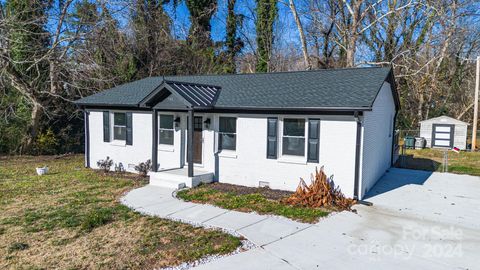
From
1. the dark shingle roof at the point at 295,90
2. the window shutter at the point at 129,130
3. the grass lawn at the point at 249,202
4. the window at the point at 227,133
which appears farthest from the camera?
the window shutter at the point at 129,130

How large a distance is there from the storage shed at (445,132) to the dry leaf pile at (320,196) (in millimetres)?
16445

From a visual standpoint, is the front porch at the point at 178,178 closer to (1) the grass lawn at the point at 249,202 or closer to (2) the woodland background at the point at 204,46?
(1) the grass lawn at the point at 249,202

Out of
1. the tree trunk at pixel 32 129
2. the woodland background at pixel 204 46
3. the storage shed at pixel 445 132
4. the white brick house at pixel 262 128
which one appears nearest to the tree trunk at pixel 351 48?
the woodland background at pixel 204 46

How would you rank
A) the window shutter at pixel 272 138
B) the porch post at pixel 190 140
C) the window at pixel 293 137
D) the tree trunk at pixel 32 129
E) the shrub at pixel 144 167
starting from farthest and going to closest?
the tree trunk at pixel 32 129 < the shrub at pixel 144 167 < the porch post at pixel 190 140 < the window shutter at pixel 272 138 < the window at pixel 293 137

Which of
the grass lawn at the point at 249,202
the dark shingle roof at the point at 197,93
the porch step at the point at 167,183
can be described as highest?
the dark shingle roof at the point at 197,93

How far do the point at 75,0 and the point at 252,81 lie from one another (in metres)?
10.2

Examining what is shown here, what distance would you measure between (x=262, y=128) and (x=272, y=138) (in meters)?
0.46

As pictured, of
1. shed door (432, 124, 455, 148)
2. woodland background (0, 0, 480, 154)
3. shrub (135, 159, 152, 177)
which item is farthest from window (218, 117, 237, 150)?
shed door (432, 124, 455, 148)

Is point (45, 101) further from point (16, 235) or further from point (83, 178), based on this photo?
point (16, 235)

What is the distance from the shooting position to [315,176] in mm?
9172

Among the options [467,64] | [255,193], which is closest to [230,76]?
[255,193]

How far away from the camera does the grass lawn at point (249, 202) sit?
25.4ft

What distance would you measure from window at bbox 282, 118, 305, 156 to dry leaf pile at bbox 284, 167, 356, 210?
3.61 feet

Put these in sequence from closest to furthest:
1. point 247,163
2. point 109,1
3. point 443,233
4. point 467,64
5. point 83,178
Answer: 1. point 443,233
2. point 247,163
3. point 83,178
4. point 109,1
5. point 467,64
